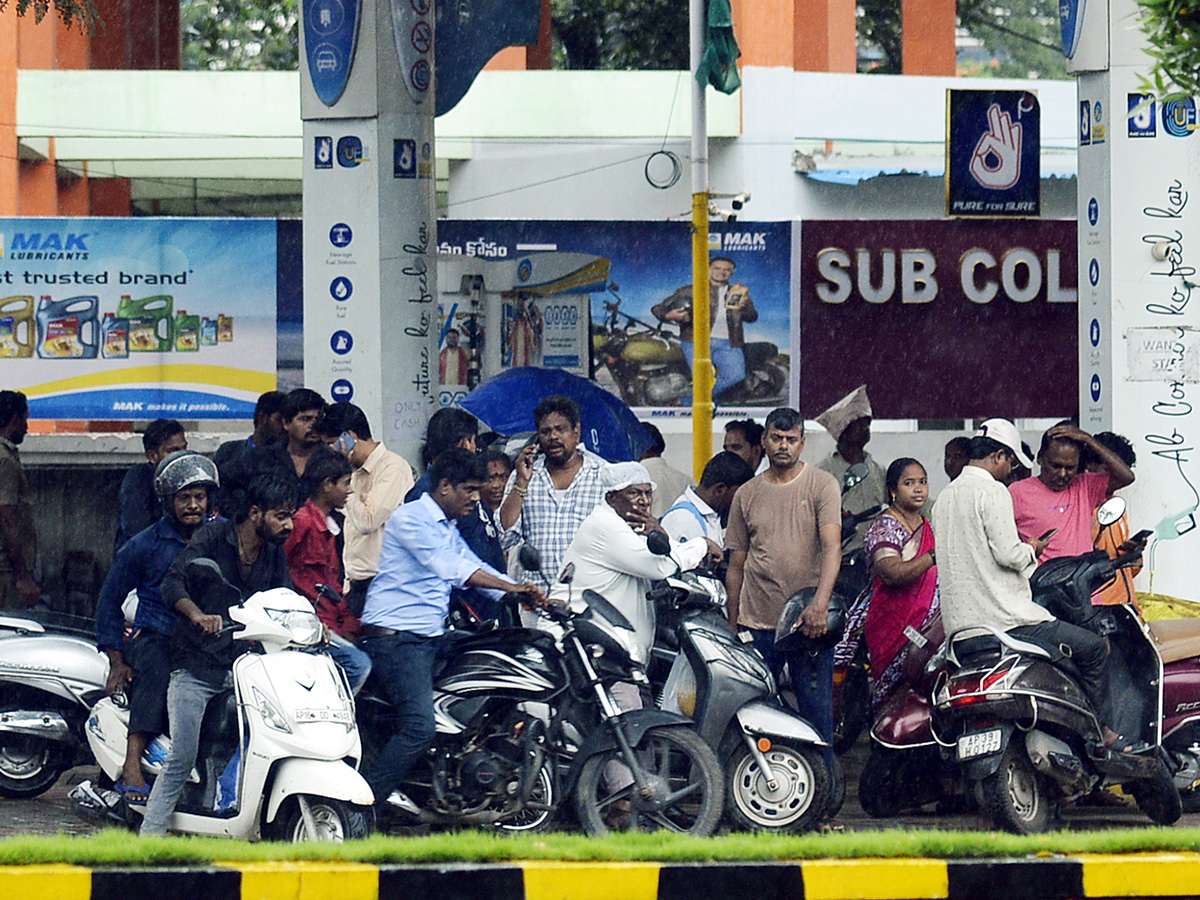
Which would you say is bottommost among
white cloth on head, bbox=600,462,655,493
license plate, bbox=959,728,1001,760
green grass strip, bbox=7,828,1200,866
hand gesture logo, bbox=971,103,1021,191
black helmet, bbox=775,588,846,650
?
green grass strip, bbox=7,828,1200,866

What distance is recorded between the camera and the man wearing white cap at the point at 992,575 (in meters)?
6.59

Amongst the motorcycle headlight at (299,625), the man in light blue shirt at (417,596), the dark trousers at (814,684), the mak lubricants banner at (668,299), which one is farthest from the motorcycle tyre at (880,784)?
the mak lubricants banner at (668,299)

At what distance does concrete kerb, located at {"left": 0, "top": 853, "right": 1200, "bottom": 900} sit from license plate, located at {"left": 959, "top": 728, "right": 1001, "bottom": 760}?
85cm

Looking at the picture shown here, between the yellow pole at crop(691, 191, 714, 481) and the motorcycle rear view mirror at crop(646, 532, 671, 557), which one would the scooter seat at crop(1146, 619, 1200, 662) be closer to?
the motorcycle rear view mirror at crop(646, 532, 671, 557)

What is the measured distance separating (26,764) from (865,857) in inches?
159

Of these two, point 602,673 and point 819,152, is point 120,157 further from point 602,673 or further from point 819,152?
point 602,673

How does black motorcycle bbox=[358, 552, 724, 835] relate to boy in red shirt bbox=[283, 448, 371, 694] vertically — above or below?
below

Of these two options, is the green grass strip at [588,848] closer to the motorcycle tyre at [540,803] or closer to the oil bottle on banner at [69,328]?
the motorcycle tyre at [540,803]

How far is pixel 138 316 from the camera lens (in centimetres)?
1167

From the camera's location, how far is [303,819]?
599 cm

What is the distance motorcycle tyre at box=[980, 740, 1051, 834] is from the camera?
6.50 meters

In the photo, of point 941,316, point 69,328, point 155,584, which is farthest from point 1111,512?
point 69,328

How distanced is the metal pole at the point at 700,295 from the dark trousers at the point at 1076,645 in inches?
198

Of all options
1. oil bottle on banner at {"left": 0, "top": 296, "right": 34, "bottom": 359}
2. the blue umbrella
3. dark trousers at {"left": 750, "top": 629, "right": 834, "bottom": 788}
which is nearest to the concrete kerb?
dark trousers at {"left": 750, "top": 629, "right": 834, "bottom": 788}
